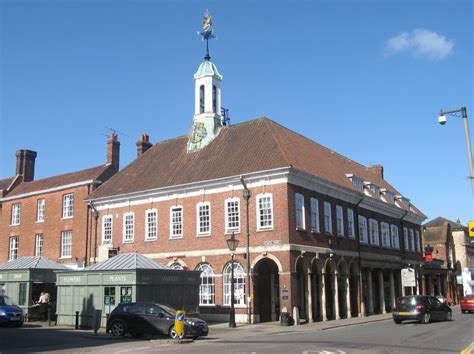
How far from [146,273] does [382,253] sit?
22.3m

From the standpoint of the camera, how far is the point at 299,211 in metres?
31.3

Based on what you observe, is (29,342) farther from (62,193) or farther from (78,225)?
(62,193)

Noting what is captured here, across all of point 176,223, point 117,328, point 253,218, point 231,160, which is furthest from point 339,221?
point 117,328

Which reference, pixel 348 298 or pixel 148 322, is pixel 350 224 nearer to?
pixel 348 298

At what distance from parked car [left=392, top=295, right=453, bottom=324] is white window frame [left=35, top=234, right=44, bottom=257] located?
92.5ft

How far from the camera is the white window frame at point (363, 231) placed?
38.7 m

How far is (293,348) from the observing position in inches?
639

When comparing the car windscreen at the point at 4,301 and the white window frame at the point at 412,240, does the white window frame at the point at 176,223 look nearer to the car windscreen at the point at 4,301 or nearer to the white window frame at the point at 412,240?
the car windscreen at the point at 4,301

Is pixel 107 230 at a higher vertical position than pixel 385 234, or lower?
higher

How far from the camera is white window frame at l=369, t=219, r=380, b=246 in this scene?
40562 millimetres

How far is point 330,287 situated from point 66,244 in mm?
20190

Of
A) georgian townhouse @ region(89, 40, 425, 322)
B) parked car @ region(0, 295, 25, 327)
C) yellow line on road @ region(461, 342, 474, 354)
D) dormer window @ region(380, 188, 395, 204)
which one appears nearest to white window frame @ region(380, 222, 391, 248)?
georgian townhouse @ region(89, 40, 425, 322)

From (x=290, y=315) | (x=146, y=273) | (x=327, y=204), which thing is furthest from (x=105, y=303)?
(x=327, y=204)

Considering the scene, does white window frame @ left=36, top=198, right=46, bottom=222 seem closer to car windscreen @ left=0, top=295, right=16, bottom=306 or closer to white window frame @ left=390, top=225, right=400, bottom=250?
car windscreen @ left=0, top=295, right=16, bottom=306
